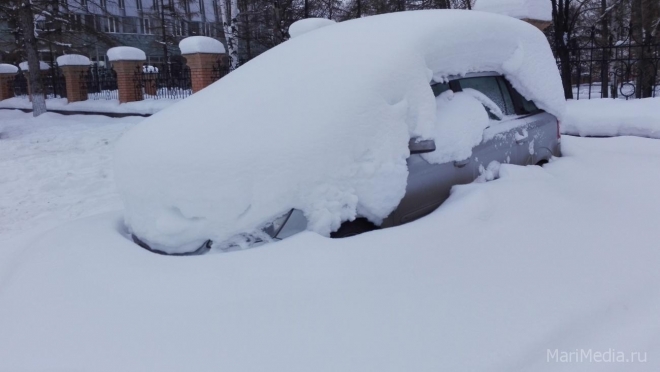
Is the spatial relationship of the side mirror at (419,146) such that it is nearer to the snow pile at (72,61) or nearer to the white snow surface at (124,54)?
the white snow surface at (124,54)

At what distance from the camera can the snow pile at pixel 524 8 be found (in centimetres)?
792

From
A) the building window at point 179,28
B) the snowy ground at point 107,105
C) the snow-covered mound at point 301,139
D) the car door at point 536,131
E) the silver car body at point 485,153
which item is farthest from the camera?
the building window at point 179,28

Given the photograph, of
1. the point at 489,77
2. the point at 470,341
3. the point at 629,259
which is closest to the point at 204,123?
the point at 470,341

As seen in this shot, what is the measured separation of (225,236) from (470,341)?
4.27 ft

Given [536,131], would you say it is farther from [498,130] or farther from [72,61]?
[72,61]

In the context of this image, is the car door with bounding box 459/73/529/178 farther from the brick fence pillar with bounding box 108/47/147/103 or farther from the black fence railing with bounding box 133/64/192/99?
the brick fence pillar with bounding box 108/47/147/103

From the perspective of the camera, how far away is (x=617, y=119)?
6887mm

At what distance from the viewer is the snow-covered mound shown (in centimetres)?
269

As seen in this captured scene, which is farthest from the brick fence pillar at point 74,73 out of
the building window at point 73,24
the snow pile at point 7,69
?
the snow pile at point 7,69

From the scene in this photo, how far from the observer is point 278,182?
8.77ft

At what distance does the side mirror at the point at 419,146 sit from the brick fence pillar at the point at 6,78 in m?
22.5

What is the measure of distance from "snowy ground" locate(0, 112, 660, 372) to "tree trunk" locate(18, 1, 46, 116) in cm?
1443

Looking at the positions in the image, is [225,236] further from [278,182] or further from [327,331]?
[327,331]

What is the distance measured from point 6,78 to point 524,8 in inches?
820
